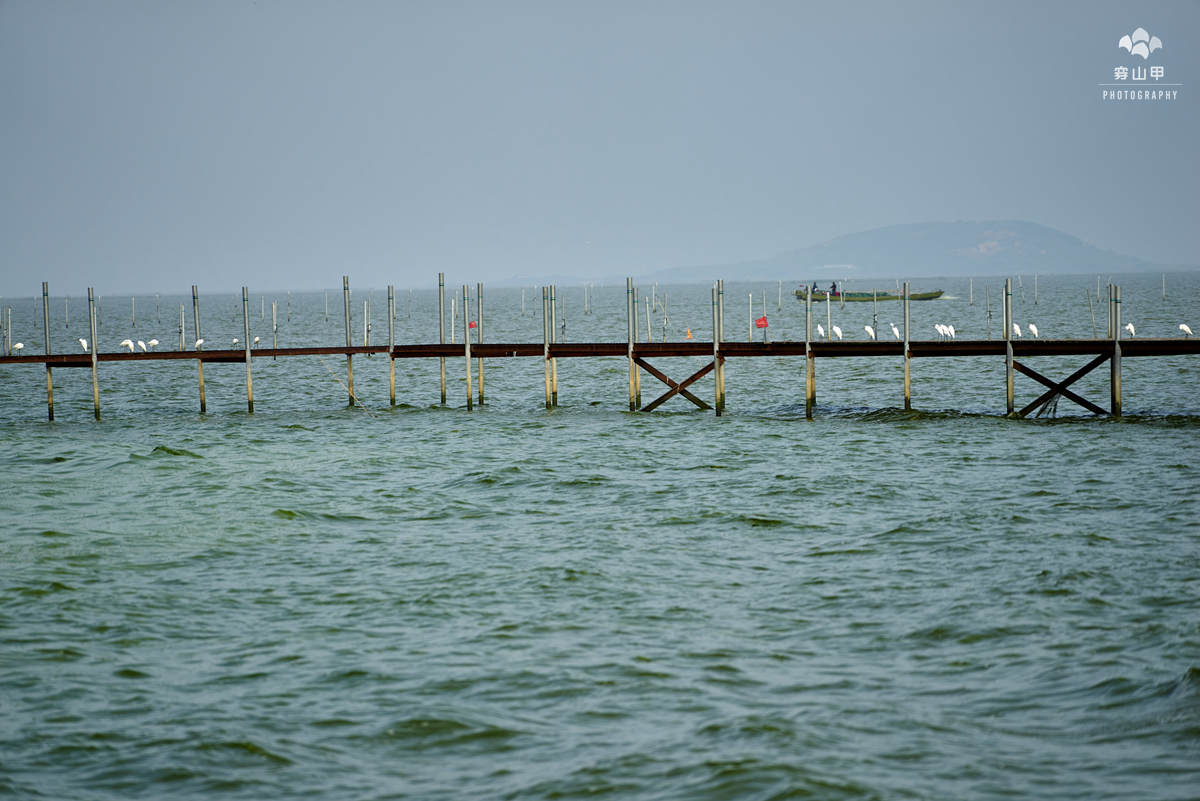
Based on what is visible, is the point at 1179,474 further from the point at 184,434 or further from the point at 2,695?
the point at 184,434

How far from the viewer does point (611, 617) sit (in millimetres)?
12742

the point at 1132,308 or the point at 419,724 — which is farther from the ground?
the point at 1132,308

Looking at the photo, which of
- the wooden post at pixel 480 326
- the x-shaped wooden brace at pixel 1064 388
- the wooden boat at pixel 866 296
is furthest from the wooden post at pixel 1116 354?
the wooden boat at pixel 866 296

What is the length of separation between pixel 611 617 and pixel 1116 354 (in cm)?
Result: 1864

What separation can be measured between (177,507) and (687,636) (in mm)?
11408

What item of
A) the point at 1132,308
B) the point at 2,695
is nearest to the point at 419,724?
the point at 2,695

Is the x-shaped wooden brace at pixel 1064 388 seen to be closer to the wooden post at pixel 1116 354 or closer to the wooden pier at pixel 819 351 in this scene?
the wooden pier at pixel 819 351

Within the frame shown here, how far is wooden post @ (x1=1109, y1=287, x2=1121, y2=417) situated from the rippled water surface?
62 cm

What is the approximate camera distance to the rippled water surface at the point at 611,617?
29.9ft

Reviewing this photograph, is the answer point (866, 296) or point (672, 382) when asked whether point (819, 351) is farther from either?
point (866, 296)

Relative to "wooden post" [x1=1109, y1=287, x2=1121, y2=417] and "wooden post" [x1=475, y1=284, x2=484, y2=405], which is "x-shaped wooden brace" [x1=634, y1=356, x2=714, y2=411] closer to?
"wooden post" [x1=475, y1=284, x2=484, y2=405]

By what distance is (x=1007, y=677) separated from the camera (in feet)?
34.8

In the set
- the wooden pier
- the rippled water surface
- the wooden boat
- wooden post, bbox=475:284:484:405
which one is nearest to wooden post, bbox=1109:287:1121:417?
the wooden pier

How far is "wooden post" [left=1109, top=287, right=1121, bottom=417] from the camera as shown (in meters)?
26.3
